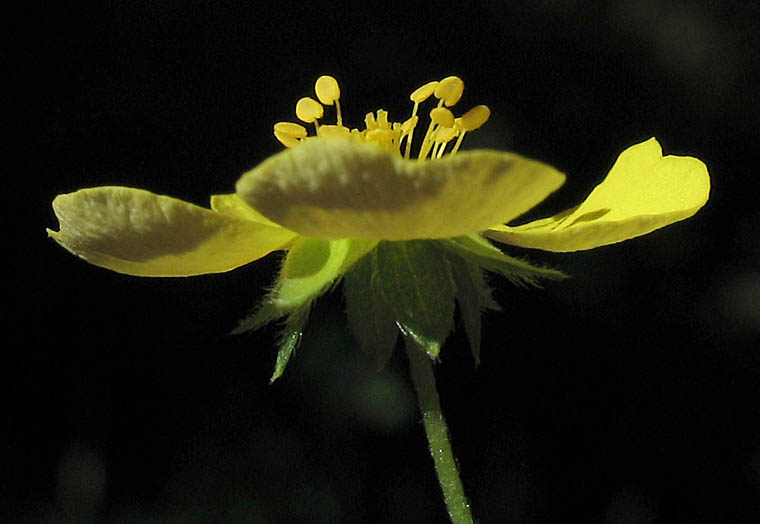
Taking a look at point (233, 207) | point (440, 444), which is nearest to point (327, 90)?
point (233, 207)

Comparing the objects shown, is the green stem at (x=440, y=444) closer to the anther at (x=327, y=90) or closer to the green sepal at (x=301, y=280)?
the green sepal at (x=301, y=280)

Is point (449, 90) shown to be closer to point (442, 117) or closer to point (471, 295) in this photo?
point (442, 117)

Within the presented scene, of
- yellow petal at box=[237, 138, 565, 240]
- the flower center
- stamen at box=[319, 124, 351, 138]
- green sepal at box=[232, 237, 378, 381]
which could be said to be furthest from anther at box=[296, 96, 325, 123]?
yellow petal at box=[237, 138, 565, 240]

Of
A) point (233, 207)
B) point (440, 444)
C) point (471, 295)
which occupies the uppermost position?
point (233, 207)

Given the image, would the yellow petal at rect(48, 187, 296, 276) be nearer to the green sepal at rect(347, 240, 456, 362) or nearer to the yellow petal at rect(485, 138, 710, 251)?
the green sepal at rect(347, 240, 456, 362)

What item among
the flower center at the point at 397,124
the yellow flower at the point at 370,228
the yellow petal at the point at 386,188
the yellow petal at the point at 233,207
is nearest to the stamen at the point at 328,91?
the flower center at the point at 397,124

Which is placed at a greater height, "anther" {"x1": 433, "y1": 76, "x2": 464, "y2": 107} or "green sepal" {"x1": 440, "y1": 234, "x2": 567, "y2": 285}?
"anther" {"x1": 433, "y1": 76, "x2": 464, "y2": 107}
